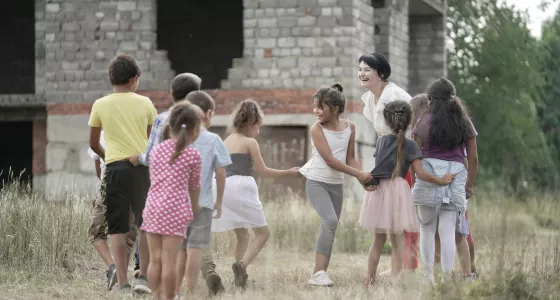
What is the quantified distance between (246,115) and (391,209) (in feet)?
4.22

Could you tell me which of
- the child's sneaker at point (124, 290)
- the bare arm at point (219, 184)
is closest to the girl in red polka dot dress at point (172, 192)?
the bare arm at point (219, 184)

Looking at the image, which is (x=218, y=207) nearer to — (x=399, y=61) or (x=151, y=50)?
(x=151, y=50)

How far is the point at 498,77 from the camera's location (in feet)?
90.6

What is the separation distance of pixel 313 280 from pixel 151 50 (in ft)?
38.3

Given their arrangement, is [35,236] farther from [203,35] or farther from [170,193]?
[203,35]

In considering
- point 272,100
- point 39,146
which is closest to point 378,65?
point 272,100

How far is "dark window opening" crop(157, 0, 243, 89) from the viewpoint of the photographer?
74.1 feet

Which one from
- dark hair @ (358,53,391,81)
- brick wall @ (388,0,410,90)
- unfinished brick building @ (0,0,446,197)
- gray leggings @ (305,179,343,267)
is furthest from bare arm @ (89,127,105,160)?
brick wall @ (388,0,410,90)

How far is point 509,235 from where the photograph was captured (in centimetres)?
651

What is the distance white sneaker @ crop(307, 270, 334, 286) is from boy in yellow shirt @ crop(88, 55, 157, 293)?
4.32ft

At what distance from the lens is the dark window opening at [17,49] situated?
23.7 m

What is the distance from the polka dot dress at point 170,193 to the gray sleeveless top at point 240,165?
1.63m

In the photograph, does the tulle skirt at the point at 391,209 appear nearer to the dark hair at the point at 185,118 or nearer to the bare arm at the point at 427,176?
the bare arm at the point at 427,176

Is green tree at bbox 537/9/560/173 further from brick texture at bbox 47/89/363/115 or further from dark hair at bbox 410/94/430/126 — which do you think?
dark hair at bbox 410/94/430/126
